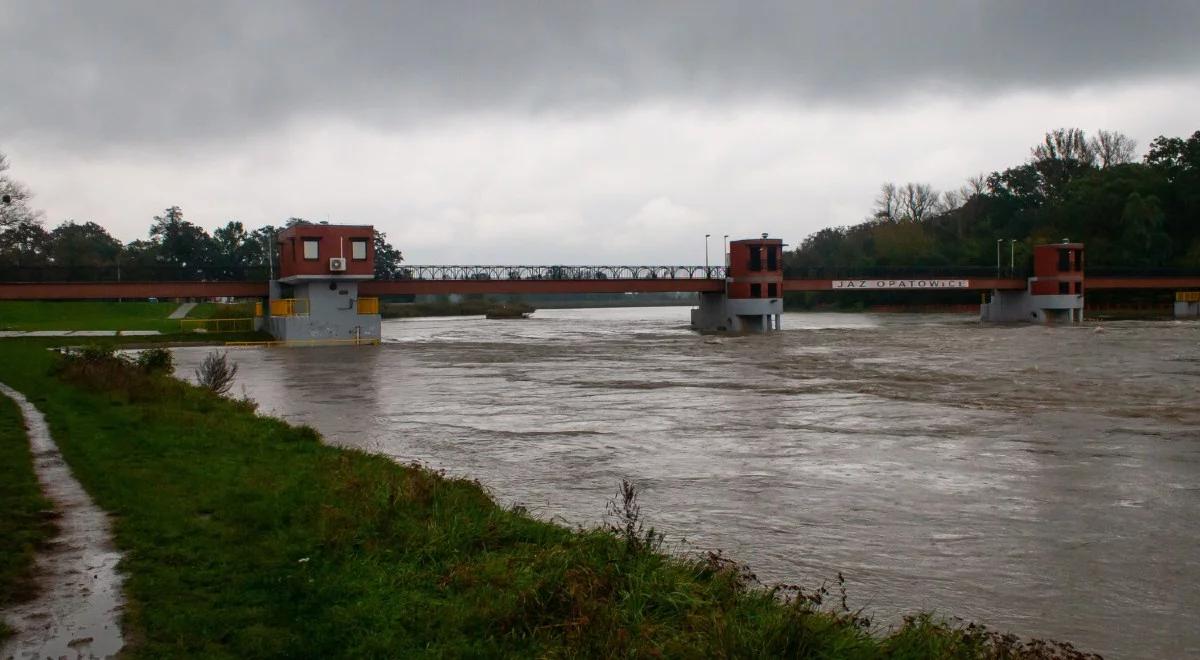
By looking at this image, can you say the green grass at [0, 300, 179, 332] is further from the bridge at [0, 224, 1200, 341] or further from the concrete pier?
the concrete pier

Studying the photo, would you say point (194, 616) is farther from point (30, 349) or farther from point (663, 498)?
point (30, 349)

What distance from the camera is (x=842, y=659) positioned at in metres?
7.02

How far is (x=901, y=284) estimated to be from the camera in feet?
298

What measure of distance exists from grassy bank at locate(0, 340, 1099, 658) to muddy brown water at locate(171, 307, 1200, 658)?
6.38 feet

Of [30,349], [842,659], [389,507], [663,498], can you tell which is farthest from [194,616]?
[30,349]

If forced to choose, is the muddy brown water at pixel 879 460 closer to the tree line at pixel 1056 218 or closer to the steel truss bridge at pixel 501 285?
the steel truss bridge at pixel 501 285

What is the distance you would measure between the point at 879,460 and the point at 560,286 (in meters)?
59.1

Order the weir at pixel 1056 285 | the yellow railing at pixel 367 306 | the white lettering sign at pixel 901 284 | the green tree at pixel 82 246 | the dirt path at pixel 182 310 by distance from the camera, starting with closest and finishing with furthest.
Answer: the yellow railing at pixel 367 306
the dirt path at pixel 182 310
the white lettering sign at pixel 901 284
the weir at pixel 1056 285
the green tree at pixel 82 246

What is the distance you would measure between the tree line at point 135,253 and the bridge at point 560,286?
7.24 ft

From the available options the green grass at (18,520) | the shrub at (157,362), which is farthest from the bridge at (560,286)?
the green grass at (18,520)

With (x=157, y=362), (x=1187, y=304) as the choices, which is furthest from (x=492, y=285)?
(x=1187, y=304)

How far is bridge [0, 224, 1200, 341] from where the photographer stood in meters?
64.9

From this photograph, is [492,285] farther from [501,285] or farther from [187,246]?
[187,246]

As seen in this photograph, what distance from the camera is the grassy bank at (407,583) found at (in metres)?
7.34
